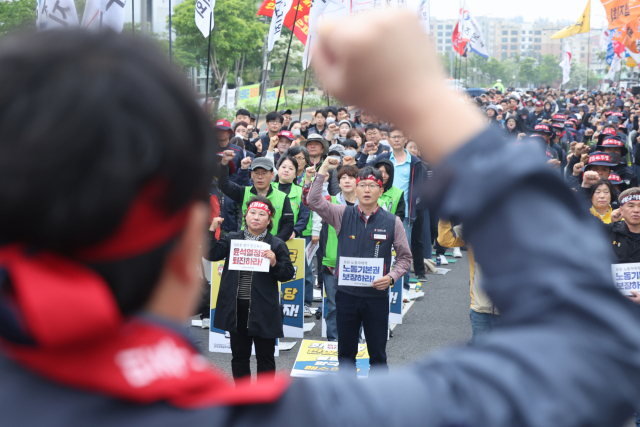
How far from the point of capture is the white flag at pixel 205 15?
31.3ft

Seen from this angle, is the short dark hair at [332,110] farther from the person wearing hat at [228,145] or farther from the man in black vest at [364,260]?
the man in black vest at [364,260]

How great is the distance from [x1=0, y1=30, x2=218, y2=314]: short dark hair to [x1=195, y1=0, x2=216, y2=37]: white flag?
9.32 m

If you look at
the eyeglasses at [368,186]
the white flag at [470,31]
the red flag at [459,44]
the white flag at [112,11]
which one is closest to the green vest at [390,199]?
the eyeglasses at [368,186]

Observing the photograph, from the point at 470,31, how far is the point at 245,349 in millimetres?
25059

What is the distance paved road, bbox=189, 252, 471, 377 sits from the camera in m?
6.43

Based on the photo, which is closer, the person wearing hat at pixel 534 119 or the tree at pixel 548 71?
the person wearing hat at pixel 534 119

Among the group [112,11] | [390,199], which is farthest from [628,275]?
[112,11]

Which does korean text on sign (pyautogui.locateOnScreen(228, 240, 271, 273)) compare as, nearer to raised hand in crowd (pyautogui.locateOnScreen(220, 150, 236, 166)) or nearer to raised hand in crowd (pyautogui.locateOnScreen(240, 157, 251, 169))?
raised hand in crowd (pyautogui.locateOnScreen(220, 150, 236, 166))

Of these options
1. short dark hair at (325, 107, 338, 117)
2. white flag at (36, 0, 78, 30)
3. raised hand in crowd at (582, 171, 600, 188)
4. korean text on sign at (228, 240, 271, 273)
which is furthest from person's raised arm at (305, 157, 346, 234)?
short dark hair at (325, 107, 338, 117)

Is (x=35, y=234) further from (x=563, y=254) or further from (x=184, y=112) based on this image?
(x=563, y=254)

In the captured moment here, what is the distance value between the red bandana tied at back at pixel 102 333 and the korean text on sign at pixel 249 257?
186 inches

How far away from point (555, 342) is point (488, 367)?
0.21 feet

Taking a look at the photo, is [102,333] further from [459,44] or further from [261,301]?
[459,44]

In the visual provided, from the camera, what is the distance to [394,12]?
62 centimetres
